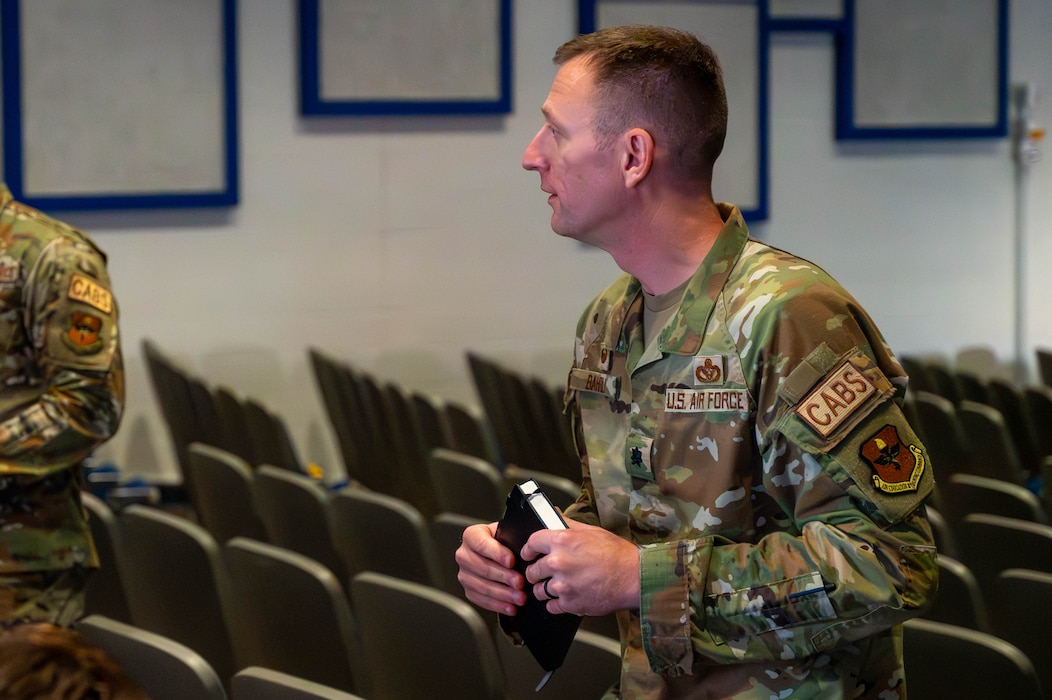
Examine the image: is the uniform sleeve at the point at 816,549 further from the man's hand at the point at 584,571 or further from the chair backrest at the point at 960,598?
the chair backrest at the point at 960,598

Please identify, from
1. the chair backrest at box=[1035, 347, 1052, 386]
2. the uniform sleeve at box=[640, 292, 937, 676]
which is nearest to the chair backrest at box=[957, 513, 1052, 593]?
the uniform sleeve at box=[640, 292, 937, 676]

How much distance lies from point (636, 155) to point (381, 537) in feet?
5.40

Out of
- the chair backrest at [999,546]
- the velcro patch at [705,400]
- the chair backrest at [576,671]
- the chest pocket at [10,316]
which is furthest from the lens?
the chair backrest at [999,546]

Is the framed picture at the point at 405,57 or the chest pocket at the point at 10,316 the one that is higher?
the framed picture at the point at 405,57

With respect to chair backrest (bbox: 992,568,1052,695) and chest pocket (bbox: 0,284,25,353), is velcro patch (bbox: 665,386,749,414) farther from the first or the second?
chest pocket (bbox: 0,284,25,353)

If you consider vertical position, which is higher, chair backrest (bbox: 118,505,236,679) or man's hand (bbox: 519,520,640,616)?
man's hand (bbox: 519,520,640,616)

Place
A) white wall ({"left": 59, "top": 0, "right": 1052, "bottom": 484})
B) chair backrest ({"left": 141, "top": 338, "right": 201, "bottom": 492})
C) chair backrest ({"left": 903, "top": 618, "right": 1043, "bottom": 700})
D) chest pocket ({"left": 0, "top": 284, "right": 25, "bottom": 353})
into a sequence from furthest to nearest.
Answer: white wall ({"left": 59, "top": 0, "right": 1052, "bottom": 484}) < chair backrest ({"left": 141, "top": 338, "right": 201, "bottom": 492}) < chest pocket ({"left": 0, "top": 284, "right": 25, "bottom": 353}) < chair backrest ({"left": 903, "top": 618, "right": 1043, "bottom": 700})

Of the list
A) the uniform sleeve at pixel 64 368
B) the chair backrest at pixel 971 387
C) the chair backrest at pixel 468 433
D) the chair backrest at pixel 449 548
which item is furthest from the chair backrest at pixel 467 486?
the chair backrest at pixel 971 387

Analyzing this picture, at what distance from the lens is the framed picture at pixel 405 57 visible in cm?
605

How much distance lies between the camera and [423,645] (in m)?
2.37

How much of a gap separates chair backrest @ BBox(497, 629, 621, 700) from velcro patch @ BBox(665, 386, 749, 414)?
562 mm

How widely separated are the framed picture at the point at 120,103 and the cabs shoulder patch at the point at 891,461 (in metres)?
4.67

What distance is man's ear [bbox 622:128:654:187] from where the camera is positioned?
1.71 metres

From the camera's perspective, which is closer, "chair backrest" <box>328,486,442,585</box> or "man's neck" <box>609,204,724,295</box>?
"man's neck" <box>609,204,724,295</box>
